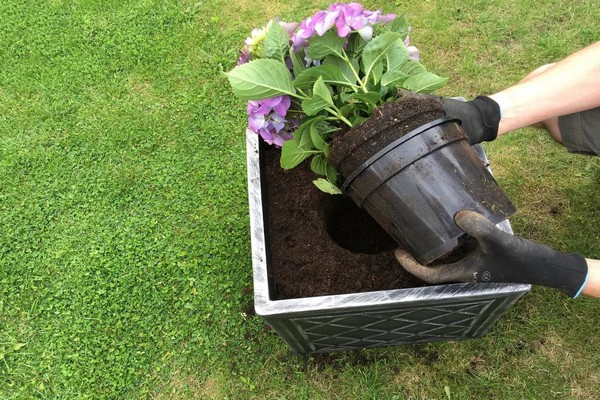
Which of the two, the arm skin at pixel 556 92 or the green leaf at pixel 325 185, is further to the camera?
the arm skin at pixel 556 92

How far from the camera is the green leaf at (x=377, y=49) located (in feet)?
4.40

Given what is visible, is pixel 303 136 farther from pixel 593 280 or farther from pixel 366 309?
pixel 593 280

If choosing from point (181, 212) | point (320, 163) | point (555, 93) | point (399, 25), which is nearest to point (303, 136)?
point (320, 163)

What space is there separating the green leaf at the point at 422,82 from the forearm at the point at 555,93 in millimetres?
424

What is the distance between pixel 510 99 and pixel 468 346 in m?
1.05

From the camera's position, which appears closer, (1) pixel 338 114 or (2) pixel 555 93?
(1) pixel 338 114

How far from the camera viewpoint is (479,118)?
66.4 inches

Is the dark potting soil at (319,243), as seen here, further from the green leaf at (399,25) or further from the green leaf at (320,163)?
the green leaf at (399,25)

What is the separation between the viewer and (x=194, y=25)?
325 centimetres

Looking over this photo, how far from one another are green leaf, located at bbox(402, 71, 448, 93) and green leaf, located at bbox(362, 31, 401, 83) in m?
0.10

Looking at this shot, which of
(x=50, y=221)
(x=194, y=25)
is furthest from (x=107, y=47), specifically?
(x=50, y=221)

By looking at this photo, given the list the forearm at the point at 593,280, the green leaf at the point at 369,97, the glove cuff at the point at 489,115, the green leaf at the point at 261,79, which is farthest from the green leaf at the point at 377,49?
the forearm at the point at 593,280

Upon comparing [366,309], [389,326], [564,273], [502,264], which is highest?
[502,264]

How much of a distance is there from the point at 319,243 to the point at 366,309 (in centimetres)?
29
